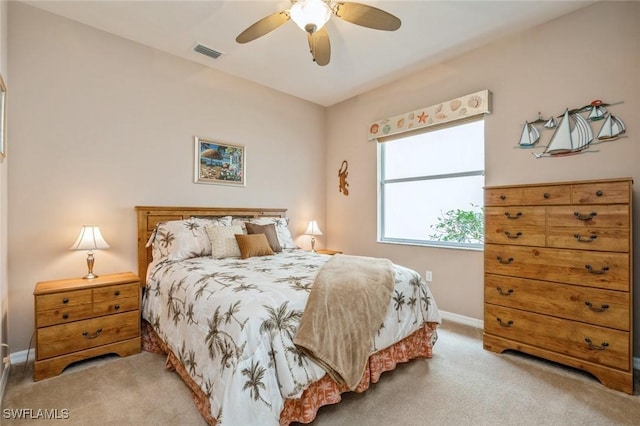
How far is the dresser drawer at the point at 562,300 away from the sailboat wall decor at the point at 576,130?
116 cm

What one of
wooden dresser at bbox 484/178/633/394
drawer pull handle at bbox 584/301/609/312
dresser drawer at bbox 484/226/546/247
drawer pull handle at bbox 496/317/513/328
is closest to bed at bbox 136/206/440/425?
drawer pull handle at bbox 496/317/513/328

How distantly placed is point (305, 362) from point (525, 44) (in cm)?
332

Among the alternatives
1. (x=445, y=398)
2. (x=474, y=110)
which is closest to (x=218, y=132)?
(x=474, y=110)

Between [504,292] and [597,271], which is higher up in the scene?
[597,271]

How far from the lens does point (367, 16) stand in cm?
206

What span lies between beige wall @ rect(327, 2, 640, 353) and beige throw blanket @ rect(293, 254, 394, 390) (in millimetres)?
1606

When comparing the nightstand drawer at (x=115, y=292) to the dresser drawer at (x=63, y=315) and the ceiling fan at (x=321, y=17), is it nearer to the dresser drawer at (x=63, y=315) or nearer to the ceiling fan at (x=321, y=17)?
the dresser drawer at (x=63, y=315)

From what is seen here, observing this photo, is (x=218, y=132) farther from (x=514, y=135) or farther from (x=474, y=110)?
(x=514, y=135)

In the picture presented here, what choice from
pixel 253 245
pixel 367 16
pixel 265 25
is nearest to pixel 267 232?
pixel 253 245

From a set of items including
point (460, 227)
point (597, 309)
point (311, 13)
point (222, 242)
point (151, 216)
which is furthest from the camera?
point (460, 227)

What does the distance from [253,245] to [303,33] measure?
6.67ft

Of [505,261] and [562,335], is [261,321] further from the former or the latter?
[562,335]

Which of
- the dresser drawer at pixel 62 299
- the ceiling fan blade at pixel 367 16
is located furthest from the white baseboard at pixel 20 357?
the ceiling fan blade at pixel 367 16

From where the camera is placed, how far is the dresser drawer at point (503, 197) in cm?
253
